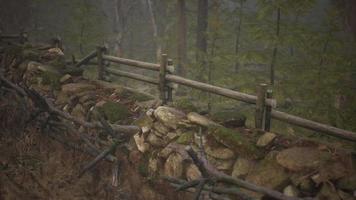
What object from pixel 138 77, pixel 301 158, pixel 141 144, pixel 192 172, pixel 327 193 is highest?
pixel 138 77

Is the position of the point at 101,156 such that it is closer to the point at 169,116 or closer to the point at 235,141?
the point at 169,116

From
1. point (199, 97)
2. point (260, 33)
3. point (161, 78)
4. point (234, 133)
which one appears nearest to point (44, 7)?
point (199, 97)

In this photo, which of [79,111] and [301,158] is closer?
[301,158]

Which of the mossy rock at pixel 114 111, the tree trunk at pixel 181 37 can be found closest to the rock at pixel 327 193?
the mossy rock at pixel 114 111

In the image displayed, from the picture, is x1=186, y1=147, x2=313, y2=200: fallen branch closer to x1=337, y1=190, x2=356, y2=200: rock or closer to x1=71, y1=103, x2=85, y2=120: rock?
x1=337, y1=190, x2=356, y2=200: rock

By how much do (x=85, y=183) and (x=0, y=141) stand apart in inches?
71.3

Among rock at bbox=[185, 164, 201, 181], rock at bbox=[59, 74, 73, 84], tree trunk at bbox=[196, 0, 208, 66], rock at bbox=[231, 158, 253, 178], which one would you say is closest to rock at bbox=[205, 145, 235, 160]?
rock at bbox=[231, 158, 253, 178]

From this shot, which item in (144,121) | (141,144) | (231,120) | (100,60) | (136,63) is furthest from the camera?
(100,60)

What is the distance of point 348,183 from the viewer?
3.57 m

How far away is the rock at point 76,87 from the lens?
6737 mm

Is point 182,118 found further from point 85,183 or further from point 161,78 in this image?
point 85,183

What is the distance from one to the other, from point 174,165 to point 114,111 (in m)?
1.67

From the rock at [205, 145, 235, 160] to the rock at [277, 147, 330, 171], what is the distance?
2.13 feet

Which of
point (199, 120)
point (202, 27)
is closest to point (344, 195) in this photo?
point (199, 120)
